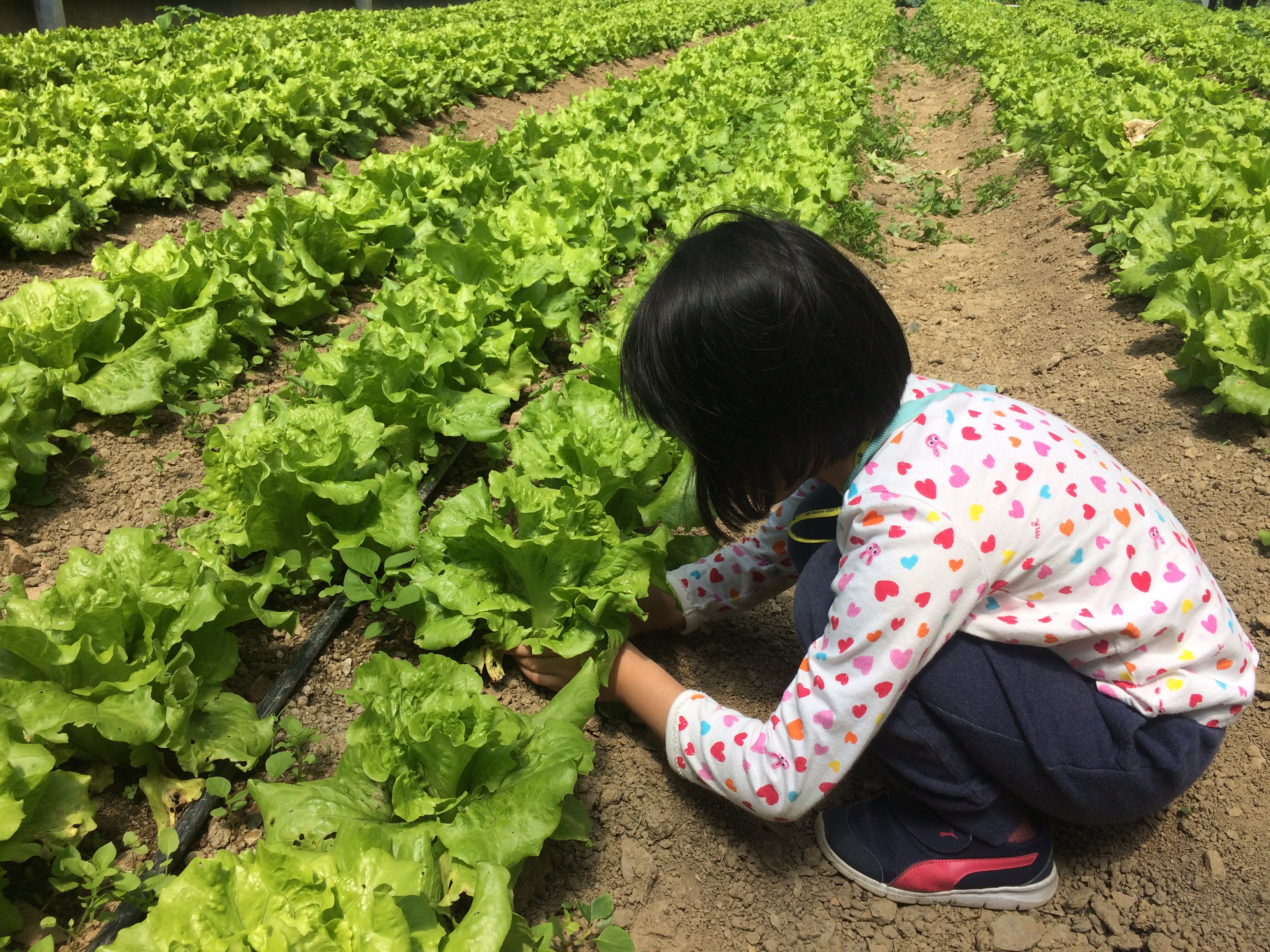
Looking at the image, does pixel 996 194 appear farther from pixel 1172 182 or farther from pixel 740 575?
pixel 740 575

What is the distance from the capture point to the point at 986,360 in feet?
16.5

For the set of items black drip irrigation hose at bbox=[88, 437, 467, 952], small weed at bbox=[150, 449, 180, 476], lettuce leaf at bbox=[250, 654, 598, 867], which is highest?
lettuce leaf at bbox=[250, 654, 598, 867]

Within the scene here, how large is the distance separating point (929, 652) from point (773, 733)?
15.0 inches

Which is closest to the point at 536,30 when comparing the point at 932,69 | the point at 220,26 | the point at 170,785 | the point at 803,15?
the point at 220,26

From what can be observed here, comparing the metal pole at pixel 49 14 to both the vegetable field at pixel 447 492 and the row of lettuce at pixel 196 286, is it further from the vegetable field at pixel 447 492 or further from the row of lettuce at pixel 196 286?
the vegetable field at pixel 447 492

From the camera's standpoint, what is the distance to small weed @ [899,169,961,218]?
7797 mm

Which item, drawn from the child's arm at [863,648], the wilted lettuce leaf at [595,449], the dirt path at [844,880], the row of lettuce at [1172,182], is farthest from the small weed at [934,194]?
the child's arm at [863,648]

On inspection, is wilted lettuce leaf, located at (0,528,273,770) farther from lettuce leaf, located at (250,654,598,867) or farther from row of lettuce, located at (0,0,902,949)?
lettuce leaf, located at (250,654,598,867)

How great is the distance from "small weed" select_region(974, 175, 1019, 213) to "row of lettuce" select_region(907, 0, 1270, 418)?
38cm

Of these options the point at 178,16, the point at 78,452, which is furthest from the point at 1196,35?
the point at 178,16

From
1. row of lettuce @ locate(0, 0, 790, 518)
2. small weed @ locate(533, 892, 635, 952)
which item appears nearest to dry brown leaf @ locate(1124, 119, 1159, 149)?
row of lettuce @ locate(0, 0, 790, 518)

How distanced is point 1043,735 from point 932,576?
51 centimetres

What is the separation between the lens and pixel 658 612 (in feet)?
8.97

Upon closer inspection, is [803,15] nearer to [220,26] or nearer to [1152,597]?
[220,26]
